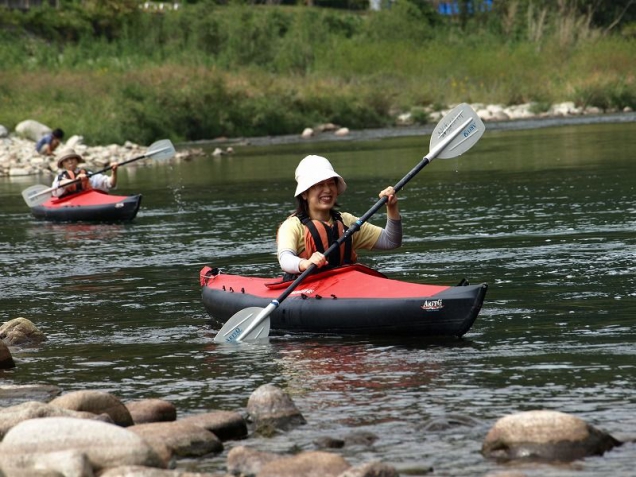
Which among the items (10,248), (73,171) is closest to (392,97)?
(73,171)

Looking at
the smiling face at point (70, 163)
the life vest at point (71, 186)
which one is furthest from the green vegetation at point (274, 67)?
the smiling face at point (70, 163)

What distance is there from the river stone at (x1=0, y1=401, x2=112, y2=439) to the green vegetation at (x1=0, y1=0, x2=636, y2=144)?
26422 mm

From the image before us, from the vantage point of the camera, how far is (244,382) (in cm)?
679

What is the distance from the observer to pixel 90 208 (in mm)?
16000

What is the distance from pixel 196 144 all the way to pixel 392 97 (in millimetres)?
7491

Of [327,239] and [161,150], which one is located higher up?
[161,150]

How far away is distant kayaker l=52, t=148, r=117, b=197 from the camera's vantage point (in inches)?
631

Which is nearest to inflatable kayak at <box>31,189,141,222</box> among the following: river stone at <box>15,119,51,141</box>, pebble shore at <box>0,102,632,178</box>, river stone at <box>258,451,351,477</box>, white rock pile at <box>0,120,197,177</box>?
white rock pile at <box>0,120,197,177</box>

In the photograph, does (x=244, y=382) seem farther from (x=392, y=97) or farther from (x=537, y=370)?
(x=392, y=97)

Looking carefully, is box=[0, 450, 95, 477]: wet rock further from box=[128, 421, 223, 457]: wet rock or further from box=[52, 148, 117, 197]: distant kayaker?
box=[52, 148, 117, 197]: distant kayaker

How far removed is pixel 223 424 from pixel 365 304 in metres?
2.22

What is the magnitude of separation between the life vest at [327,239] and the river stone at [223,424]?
2383 millimetres

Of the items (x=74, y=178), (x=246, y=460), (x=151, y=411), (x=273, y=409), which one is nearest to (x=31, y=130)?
(x=74, y=178)

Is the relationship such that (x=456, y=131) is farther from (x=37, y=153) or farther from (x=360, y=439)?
(x=37, y=153)
